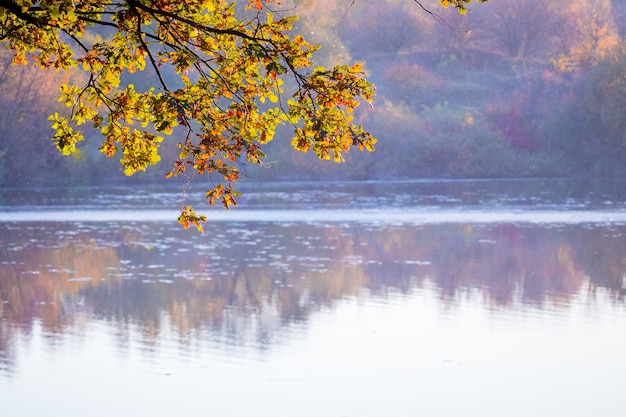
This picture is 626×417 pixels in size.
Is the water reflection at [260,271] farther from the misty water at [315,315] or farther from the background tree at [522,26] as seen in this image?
the background tree at [522,26]

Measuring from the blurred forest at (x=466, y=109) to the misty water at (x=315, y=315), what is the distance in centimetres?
1343

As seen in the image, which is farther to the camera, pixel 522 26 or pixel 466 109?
pixel 522 26

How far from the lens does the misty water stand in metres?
12.1

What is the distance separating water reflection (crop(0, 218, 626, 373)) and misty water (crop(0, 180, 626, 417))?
58mm

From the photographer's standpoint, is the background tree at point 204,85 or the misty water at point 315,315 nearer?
the background tree at point 204,85

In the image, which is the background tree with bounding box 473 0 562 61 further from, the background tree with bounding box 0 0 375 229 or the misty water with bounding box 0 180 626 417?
the background tree with bounding box 0 0 375 229

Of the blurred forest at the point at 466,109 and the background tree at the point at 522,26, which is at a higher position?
the background tree at the point at 522,26

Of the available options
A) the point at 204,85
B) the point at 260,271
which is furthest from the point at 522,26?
the point at 204,85

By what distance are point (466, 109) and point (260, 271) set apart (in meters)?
33.1

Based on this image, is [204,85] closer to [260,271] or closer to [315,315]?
[315,315]

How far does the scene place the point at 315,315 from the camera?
1678 centimetres

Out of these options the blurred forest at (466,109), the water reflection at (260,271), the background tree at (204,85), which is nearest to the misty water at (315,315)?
the water reflection at (260,271)

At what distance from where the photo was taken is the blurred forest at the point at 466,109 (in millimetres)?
44719

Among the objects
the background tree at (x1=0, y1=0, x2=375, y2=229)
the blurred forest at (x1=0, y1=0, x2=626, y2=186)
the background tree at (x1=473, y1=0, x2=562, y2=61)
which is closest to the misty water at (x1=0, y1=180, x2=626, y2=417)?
the background tree at (x1=0, y1=0, x2=375, y2=229)
